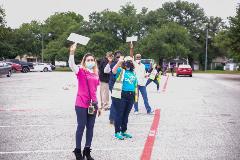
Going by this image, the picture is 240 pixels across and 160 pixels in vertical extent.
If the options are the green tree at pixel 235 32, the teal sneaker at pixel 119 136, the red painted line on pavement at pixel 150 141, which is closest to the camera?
the red painted line on pavement at pixel 150 141

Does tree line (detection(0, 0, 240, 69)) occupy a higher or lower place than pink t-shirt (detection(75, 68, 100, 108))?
higher

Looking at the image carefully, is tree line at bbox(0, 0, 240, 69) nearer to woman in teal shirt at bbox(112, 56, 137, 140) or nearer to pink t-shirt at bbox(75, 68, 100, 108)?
woman in teal shirt at bbox(112, 56, 137, 140)

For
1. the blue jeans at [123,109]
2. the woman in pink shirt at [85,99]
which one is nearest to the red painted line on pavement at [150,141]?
the blue jeans at [123,109]

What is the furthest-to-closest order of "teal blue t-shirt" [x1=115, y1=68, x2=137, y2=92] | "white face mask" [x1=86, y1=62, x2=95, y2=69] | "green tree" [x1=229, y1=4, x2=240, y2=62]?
"green tree" [x1=229, y1=4, x2=240, y2=62]
"teal blue t-shirt" [x1=115, y1=68, x2=137, y2=92]
"white face mask" [x1=86, y1=62, x2=95, y2=69]

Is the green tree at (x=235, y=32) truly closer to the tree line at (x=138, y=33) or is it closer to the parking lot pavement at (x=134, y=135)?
the parking lot pavement at (x=134, y=135)

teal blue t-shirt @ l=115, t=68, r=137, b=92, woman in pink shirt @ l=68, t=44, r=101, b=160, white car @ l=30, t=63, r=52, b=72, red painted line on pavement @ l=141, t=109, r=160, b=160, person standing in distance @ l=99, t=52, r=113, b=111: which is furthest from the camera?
white car @ l=30, t=63, r=52, b=72

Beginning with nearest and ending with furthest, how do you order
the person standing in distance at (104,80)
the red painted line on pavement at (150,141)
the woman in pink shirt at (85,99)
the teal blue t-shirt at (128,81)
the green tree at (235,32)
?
1. the woman in pink shirt at (85,99)
2. the red painted line on pavement at (150,141)
3. the teal blue t-shirt at (128,81)
4. the person standing in distance at (104,80)
5. the green tree at (235,32)

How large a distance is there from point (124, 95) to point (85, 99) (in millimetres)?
1840

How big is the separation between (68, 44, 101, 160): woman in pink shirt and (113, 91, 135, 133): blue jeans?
1602mm

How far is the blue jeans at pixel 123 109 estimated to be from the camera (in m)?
8.05

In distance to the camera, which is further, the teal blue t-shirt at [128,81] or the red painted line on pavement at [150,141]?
the teal blue t-shirt at [128,81]

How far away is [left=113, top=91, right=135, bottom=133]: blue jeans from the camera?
8.05 metres

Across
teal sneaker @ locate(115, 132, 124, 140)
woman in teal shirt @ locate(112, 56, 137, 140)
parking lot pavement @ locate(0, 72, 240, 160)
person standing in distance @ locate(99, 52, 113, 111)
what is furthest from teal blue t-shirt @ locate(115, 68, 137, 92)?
person standing in distance @ locate(99, 52, 113, 111)

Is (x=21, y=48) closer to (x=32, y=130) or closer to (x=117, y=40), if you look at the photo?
(x=117, y=40)
